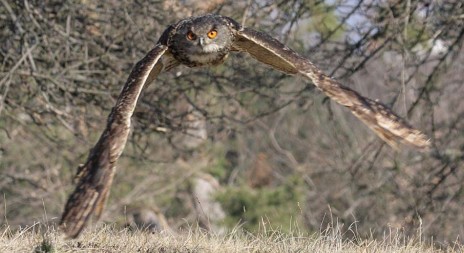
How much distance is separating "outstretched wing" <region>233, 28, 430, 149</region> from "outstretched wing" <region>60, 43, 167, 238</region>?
3.38 feet

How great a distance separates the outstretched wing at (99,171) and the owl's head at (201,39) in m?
1.39

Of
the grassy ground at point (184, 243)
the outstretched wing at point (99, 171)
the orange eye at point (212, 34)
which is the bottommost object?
Answer: the grassy ground at point (184, 243)

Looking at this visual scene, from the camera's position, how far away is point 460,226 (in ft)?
45.3

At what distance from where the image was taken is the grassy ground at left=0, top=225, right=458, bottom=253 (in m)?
5.78

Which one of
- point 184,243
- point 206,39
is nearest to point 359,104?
point 184,243

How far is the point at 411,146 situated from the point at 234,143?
2109cm

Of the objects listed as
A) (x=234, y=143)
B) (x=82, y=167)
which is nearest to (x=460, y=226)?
(x=82, y=167)

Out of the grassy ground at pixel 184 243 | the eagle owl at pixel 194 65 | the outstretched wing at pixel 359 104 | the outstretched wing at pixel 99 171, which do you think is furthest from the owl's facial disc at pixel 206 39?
the grassy ground at pixel 184 243

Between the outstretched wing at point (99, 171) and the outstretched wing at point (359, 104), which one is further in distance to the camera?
the outstretched wing at point (359, 104)

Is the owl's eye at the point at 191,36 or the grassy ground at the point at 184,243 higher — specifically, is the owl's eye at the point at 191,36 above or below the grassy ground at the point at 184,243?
above

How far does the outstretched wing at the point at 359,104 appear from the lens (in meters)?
5.79

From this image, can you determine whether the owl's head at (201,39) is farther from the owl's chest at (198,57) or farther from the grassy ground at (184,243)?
the grassy ground at (184,243)

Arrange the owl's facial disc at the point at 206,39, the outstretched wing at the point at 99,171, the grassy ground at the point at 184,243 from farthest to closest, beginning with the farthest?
the owl's facial disc at the point at 206,39, the grassy ground at the point at 184,243, the outstretched wing at the point at 99,171

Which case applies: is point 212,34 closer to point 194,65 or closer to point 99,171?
point 194,65
